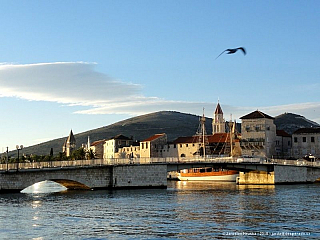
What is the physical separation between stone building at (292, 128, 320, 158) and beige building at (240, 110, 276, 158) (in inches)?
256

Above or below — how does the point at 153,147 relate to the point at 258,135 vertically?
below

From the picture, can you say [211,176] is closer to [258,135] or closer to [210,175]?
[210,175]

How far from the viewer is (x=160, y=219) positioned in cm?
4747

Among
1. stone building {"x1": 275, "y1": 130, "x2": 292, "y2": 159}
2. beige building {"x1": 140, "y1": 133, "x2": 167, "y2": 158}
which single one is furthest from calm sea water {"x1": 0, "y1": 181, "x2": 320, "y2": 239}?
beige building {"x1": 140, "y1": 133, "x2": 167, "y2": 158}

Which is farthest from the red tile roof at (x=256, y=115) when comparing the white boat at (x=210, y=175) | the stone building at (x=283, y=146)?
the white boat at (x=210, y=175)

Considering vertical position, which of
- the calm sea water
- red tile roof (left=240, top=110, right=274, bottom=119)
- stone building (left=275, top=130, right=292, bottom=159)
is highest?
red tile roof (left=240, top=110, right=274, bottom=119)

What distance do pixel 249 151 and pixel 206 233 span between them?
389 feet

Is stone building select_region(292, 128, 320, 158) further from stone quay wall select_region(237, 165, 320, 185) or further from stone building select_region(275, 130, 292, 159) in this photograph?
stone quay wall select_region(237, 165, 320, 185)

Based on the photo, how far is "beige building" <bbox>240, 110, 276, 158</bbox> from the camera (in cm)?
15300

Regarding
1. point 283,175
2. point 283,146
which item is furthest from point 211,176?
point 283,175

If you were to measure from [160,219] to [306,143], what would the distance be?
379 feet

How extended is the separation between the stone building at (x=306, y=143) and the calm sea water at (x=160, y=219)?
90653 mm

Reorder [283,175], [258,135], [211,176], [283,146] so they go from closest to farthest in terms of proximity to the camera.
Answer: [283,175]
[258,135]
[211,176]
[283,146]

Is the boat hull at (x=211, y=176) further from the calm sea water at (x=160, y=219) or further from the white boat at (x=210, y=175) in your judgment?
the calm sea water at (x=160, y=219)
